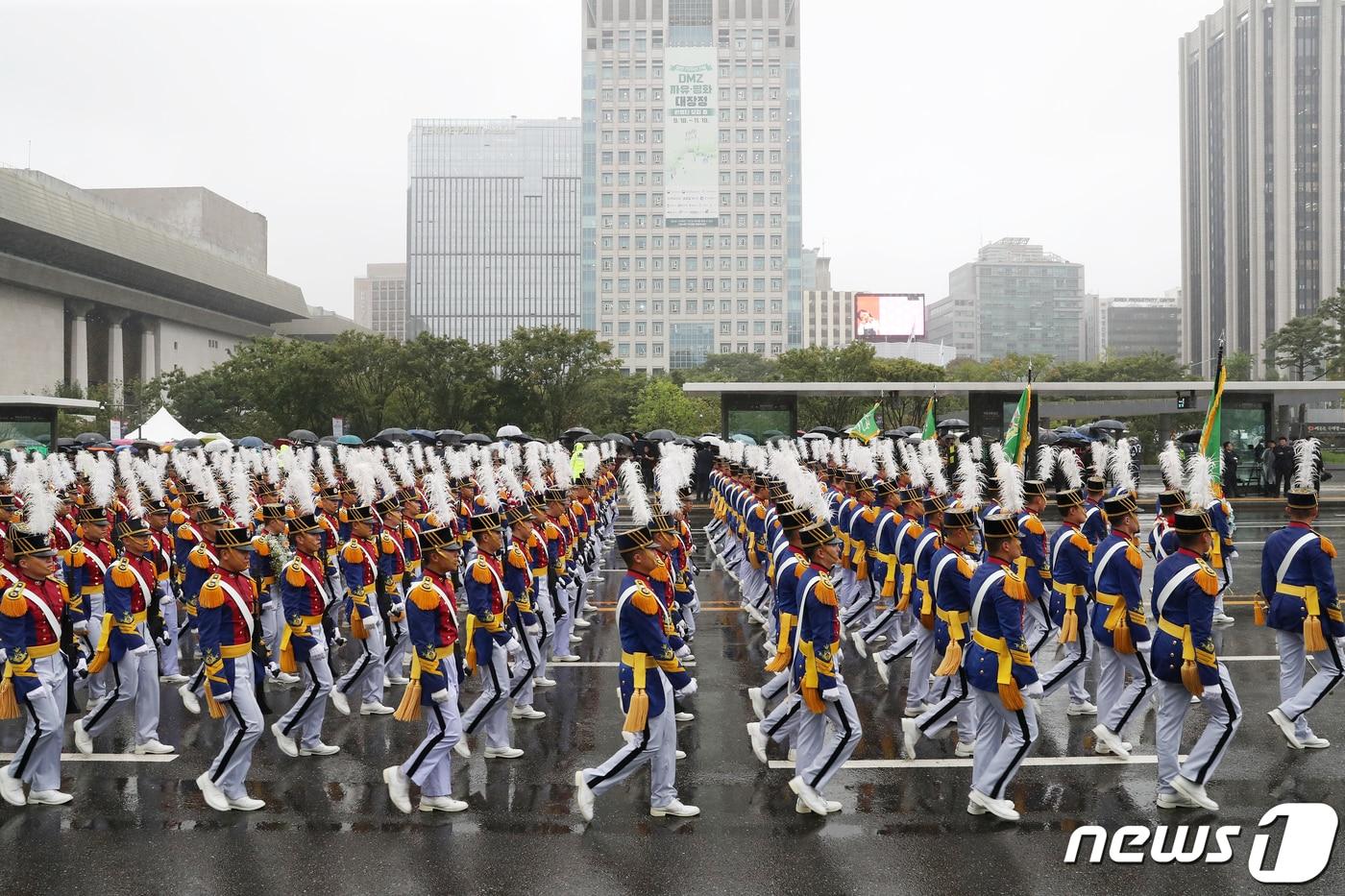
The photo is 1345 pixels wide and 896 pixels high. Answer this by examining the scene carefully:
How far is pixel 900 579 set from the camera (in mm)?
10664

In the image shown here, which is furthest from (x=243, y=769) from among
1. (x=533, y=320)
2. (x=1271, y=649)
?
(x=533, y=320)

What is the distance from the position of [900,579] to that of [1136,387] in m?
19.8

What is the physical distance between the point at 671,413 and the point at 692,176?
78444 mm

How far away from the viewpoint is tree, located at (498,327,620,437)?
117 ft

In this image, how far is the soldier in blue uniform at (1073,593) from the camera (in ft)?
28.6

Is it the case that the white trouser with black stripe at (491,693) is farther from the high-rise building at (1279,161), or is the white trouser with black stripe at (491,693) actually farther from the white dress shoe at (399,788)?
the high-rise building at (1279,161)

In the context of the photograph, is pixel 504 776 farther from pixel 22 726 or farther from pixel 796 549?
pixel 22 726

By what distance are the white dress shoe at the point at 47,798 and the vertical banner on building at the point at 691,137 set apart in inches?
4867

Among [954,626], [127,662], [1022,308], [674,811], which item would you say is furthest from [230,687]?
[1022,308]

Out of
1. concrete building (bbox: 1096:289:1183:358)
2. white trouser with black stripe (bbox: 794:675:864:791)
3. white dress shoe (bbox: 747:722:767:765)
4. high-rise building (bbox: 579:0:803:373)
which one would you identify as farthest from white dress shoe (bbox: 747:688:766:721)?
concrete building (bbox: 1096:289:1183:358)

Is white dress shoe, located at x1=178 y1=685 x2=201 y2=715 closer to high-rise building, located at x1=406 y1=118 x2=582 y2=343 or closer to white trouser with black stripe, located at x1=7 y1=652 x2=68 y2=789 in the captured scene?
white trouser with black stripe, located at x1=7 y1=652 x2=68 y2=789

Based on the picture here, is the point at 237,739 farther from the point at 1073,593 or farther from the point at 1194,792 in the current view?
the point at 1073,593

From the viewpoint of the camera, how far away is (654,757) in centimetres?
680

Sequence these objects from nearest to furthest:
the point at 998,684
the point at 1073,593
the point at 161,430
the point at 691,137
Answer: the point at 998,684 < the point at 1073,593 < the point at 161,430 < the point at 691,137
